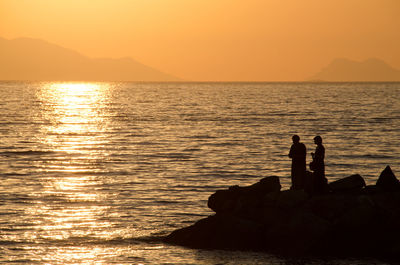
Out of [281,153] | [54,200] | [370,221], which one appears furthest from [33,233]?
[281,153]

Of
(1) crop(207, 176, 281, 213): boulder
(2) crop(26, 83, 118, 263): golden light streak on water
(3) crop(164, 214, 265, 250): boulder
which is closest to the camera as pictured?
(3) crop(164, 214, 265, 250): boulder

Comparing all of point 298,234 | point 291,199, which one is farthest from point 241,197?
point 298,234

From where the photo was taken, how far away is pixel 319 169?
24234 millimetres

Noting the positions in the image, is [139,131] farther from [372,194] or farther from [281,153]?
[372,194]

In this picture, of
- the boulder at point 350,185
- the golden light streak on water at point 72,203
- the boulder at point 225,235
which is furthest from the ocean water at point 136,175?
the boulder at point 350,185

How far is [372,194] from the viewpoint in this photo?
2436 centimetres

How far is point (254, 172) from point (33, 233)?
61.4ft

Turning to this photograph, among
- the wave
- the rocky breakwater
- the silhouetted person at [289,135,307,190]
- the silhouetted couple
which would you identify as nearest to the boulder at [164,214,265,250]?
the rocky breakwater

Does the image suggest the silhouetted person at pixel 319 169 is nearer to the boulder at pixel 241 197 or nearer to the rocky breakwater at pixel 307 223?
the rocky breakwater at pixel 307 223

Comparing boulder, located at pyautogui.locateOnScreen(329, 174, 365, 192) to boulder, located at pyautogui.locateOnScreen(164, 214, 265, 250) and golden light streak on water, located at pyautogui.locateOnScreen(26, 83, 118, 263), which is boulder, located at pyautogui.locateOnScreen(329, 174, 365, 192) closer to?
boulder, located at pyautogui.locateOnScreen(164, 214, 265, 250)

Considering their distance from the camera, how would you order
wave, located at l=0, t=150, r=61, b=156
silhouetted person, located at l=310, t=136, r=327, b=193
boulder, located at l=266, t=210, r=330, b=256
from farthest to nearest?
wave, located at l=0, t=150, r=61, b=156 < silhouetted person, located at l=310, t=136, r=327, b=193 < boulder, located at l=266, t=210, r=330, b=256

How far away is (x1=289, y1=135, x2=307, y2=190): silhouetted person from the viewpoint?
2498cm

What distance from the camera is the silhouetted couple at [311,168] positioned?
24.2 meters

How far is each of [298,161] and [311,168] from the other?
0.80 m
